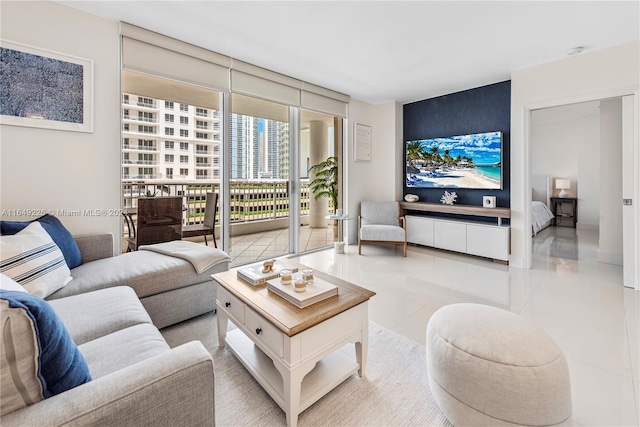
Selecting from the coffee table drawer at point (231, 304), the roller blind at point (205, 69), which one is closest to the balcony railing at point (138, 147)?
the roller blind at point (205, 69)

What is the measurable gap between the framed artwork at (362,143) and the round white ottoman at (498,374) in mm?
3898

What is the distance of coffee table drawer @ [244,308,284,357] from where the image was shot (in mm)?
1301

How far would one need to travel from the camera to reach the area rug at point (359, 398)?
133 centimetres

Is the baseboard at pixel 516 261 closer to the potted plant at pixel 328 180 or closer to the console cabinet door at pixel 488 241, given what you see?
the console cabinet door at pixel 488 241

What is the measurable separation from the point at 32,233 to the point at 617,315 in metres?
4.38

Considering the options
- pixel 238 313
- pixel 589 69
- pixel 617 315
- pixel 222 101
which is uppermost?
pixel 589 69

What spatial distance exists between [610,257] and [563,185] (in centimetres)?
342

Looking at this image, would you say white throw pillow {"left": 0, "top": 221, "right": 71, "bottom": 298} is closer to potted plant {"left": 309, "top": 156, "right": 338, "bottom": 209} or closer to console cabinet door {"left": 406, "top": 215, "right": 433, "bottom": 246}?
potted plant {"left": 309, "top": 156, "right": 338, "bottom": 209}

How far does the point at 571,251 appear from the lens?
4418mm

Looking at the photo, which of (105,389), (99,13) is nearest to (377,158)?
(99,13)

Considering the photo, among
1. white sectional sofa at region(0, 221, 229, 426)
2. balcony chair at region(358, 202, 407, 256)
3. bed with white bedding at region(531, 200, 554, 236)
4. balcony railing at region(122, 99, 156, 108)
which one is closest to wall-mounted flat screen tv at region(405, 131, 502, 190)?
balcony chair at region(358, 202, 407, 256)

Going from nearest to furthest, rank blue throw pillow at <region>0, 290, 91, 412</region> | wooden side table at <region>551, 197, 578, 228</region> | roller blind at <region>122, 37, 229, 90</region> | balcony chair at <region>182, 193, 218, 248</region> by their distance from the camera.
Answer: blue throw pillow at <region>0, 290, 91, 412</region>
roller blind at <region>122, 37, 229, 90</region>
balcony chair at <region>182, 193, 218, 248</region>
wooden side table at <region>551, 197, 578, 228</region>

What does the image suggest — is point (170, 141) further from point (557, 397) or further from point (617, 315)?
point (617, 315)

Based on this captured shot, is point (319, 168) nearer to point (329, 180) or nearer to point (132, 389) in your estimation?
point (329, 180)
